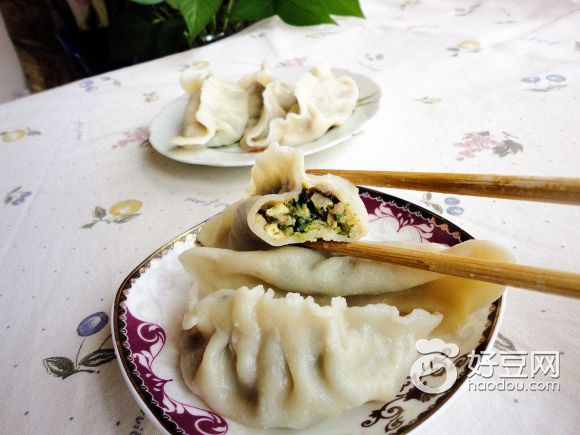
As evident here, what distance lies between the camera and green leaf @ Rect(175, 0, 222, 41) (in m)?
2.46

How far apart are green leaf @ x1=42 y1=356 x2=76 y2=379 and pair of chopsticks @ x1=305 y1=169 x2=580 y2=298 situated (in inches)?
22.8

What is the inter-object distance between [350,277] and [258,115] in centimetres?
116

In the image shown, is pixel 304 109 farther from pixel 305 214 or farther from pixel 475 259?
pixel 475 259

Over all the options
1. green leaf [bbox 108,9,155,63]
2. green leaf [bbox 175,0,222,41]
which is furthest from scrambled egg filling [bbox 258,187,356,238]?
green leaf [bbox 108,9,155,63]

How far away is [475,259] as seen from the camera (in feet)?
2.64

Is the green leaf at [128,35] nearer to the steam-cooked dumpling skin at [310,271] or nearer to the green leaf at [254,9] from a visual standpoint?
the green leaf at [254,9]

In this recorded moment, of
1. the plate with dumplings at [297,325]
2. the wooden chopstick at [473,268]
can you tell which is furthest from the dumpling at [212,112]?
the wooden chopstick at [473,268]

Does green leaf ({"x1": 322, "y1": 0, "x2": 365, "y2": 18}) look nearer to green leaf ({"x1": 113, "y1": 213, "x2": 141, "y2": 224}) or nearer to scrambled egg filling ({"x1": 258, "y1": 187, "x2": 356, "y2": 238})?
green leaf ({"x1": 113, "y1": 213, "x2": 141, "y2": 224})

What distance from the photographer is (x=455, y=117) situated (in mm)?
1815

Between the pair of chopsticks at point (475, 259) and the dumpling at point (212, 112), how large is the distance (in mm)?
865

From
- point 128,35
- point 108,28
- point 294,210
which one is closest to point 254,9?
point 128,35

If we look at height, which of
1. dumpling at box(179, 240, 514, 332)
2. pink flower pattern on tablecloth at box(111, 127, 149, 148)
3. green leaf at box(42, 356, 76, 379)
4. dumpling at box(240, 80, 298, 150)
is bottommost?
pink flower pattern on tablecloth at box(111, 127, 149, 148)

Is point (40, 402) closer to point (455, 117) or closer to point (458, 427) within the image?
point (458, 427)

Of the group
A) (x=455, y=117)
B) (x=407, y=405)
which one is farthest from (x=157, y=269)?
(x=455, y=117)
